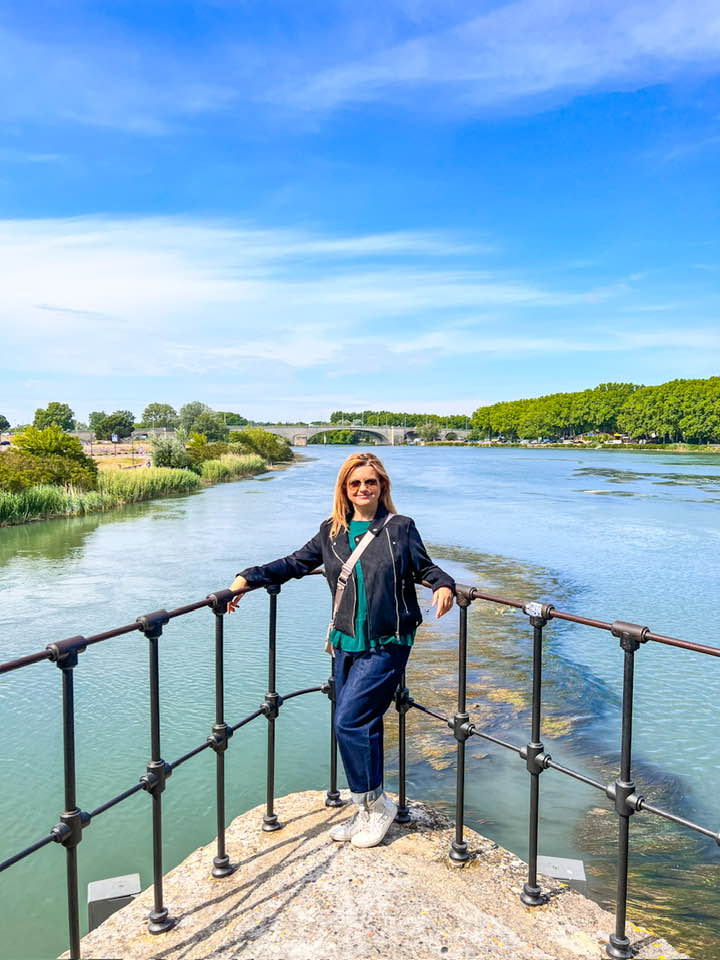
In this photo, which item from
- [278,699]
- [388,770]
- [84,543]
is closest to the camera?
[278,699]

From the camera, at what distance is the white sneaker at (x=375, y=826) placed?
347 centimetres

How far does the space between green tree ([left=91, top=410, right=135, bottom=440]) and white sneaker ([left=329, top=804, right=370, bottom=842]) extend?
124338 millimetres

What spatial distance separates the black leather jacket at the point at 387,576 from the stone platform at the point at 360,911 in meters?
1.04

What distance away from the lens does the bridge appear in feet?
391

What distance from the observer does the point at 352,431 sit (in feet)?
430

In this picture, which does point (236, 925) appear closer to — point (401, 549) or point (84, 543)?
point (401, 549)

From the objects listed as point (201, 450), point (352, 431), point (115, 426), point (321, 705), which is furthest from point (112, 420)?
point (321, 705)

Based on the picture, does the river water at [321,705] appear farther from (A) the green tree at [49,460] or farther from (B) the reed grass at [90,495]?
(A) the green tree at [49,460]

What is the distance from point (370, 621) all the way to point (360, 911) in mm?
1151

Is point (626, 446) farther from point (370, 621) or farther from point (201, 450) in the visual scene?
point (370, 621)

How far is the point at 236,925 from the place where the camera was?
299 centimetres

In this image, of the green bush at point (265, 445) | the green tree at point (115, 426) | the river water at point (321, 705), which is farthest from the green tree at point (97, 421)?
the river water at point (321, 705)

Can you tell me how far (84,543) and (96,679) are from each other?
12381 millimetres

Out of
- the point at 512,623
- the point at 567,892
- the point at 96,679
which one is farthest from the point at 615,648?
the point at 567,892
